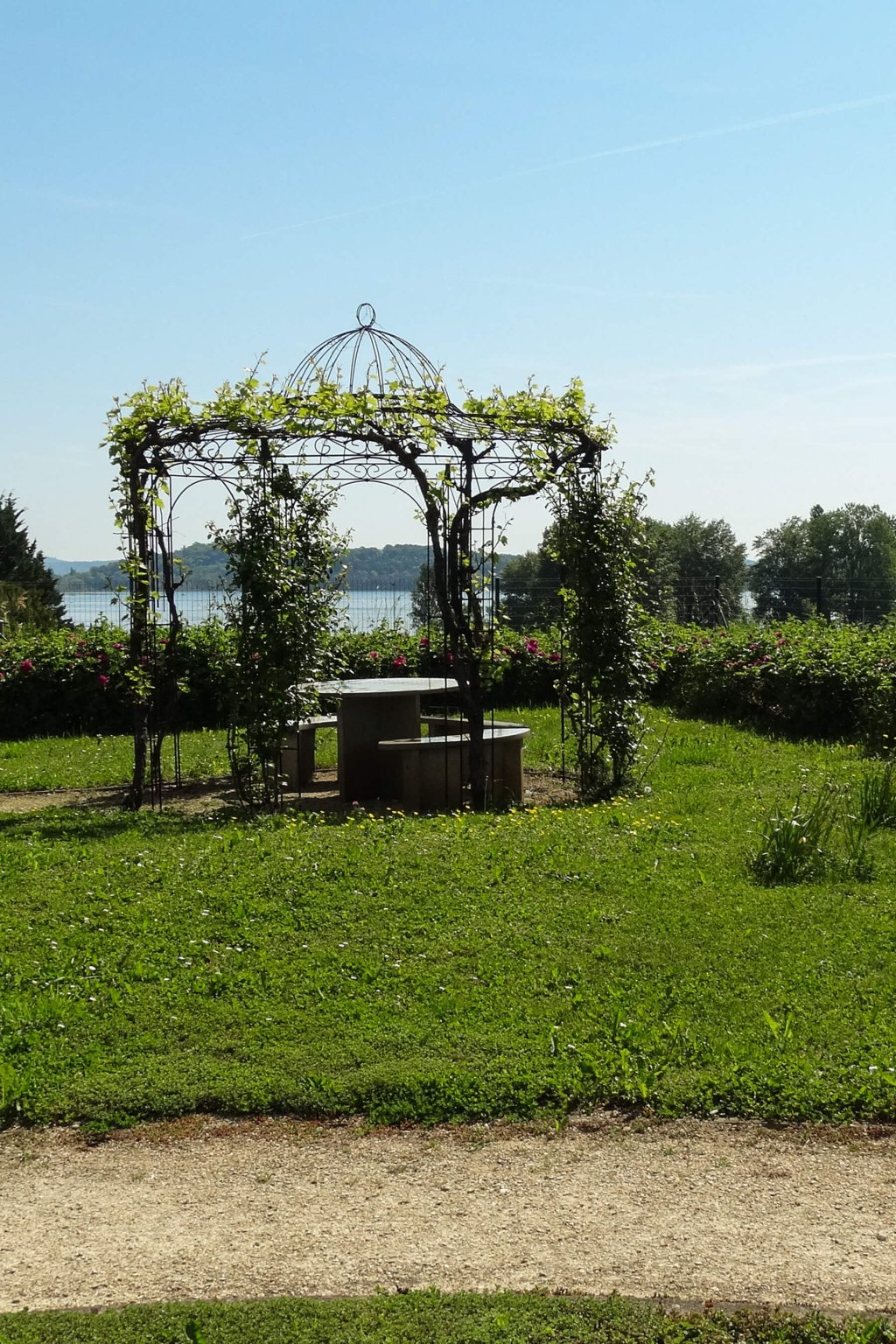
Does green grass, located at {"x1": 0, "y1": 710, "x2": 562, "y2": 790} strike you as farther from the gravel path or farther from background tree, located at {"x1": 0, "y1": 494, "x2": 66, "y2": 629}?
background tree, located at {"x1": 0, "y1": 494, "x2": 66, "y2": 629}

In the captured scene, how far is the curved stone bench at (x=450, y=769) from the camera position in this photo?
31.2ft

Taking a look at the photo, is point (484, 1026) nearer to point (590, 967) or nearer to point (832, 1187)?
point (590, 967)

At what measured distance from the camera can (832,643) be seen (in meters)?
13.4

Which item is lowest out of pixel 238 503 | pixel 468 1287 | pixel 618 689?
pixel 468 1287

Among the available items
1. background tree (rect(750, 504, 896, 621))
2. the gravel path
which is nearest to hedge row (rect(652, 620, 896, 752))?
the gravel path

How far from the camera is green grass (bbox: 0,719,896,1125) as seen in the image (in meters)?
4.44

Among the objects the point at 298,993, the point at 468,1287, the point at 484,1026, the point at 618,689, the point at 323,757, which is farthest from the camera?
the point at 323,757

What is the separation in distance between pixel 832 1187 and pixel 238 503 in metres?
6.59

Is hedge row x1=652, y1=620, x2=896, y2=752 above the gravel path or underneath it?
above

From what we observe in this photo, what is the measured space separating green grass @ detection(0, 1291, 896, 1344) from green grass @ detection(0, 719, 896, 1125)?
3.80 feet

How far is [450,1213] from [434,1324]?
0.60m

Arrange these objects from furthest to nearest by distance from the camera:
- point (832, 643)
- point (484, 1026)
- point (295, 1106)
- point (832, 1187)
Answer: point (832, 643) < point (484, 1026) < point (295, 1106) < point (832, 1187)

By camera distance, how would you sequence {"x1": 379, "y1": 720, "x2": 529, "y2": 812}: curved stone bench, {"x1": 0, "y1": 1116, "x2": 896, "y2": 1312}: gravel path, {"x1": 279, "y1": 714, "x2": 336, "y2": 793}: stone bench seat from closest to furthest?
{"x1": 0, "y1": 1116, "x2": 896, "y2": 1312}: gravel path < {"x1": 379, "y1": 720, "x2": 529, "y2": 812}: curved stone bench < {"x1": 279, "y1": 714, "x2": 336, "y2": 793}: stone bench seat

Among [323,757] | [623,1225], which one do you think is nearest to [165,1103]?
[623,1225]
